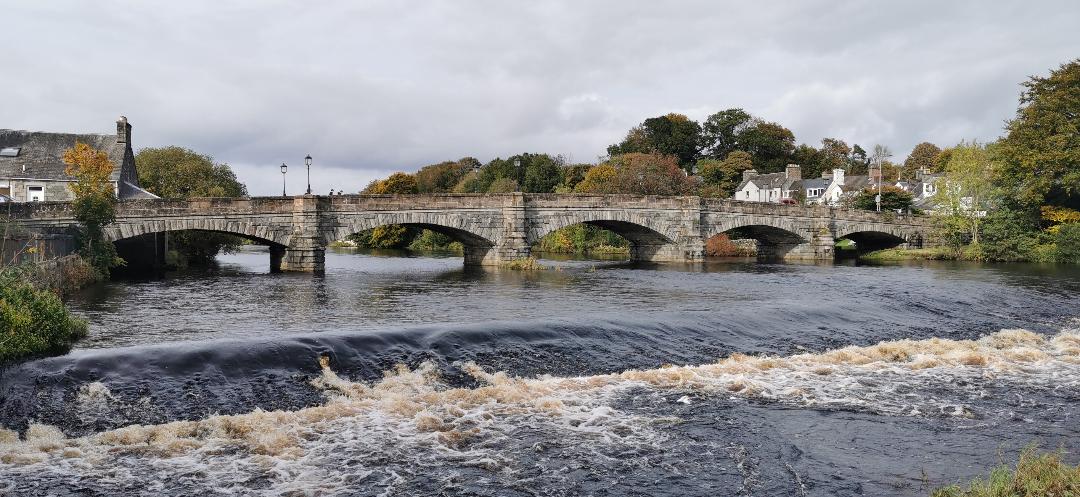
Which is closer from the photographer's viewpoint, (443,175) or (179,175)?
(179,175)

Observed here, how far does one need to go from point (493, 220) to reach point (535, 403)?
29004 millimetres

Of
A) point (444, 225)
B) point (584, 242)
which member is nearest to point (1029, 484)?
point (444, 225)

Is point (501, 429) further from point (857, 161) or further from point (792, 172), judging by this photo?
point (857, 161)

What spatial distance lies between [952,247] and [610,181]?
29.5m

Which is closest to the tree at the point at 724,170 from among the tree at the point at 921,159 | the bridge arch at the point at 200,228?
the tree at the point at 921,159

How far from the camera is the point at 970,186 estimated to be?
4928cm

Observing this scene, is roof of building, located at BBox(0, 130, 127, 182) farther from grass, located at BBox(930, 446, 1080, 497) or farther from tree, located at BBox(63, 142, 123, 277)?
grass, located at BBox(930, 446, 1080, 497)

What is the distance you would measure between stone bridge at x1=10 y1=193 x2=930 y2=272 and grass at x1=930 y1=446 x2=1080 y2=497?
26.2 m

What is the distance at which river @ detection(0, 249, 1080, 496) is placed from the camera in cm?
779

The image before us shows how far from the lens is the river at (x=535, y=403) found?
7.79 metres

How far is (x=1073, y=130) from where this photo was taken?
4362 cm

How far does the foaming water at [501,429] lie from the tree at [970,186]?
132 ft

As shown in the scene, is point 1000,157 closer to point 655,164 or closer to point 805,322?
point 655,164

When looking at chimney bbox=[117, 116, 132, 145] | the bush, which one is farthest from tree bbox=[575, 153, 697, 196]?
chimney bbox=[117, 116, 132, 145]
